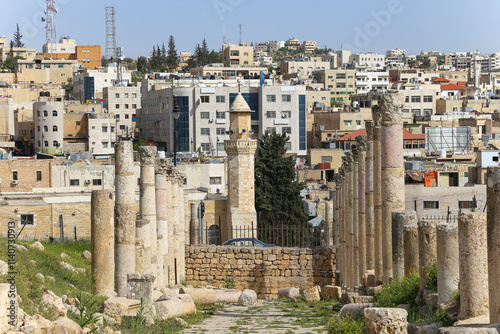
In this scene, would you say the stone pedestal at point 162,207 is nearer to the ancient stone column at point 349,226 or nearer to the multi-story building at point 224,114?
the ancient stone column at point 349,226

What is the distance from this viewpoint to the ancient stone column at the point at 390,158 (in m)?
17.7

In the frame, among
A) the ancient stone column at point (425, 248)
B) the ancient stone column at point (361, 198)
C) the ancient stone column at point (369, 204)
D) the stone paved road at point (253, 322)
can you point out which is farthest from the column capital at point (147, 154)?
the ancient stone column at point (425, 248)

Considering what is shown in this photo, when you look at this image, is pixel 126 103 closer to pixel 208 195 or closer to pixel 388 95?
pixel 208 195

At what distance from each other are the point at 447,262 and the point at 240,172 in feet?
95.8

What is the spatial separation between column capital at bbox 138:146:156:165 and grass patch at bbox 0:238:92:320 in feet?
9.58

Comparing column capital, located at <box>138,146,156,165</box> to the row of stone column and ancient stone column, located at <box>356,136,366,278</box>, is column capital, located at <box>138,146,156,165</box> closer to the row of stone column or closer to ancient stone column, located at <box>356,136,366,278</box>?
the row of stone column

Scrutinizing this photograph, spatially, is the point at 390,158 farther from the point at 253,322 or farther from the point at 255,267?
the point at 255,267

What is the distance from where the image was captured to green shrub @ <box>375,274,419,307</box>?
1505cm

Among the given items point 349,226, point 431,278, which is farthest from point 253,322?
point 349,226

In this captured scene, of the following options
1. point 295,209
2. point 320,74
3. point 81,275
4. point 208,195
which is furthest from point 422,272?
point 320,74

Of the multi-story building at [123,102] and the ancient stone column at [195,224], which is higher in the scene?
the multi-story building at [123,102]

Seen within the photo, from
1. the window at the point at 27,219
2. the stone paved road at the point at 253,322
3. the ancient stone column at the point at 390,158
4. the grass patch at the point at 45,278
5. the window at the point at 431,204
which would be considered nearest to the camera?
the grass patch at the point at 45,278

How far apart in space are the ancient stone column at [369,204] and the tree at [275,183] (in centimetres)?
2475

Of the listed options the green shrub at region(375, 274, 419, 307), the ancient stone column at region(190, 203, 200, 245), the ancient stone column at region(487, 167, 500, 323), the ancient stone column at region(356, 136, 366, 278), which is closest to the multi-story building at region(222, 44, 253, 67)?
the ancient stone column at region(190, 203, 200, 245)
